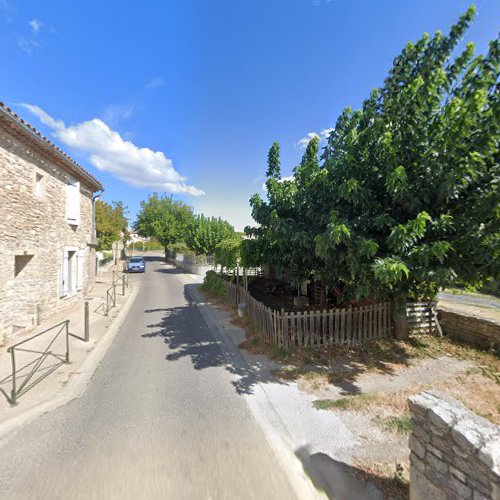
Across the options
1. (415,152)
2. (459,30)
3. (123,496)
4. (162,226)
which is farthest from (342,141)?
(162,226)

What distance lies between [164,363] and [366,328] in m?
5.31

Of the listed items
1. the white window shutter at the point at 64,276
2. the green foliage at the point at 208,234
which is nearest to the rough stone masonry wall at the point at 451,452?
the white window shutter at the point at 64,276

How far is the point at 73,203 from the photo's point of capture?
10430 mm

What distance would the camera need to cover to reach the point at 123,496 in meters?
2.71

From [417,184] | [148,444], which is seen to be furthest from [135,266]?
[417,184]

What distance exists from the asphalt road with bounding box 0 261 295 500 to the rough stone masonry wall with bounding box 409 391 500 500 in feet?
4.65

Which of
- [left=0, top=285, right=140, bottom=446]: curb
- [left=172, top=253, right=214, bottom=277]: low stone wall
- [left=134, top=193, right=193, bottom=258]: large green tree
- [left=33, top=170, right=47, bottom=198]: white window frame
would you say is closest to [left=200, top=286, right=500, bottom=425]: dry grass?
[left=0, top=285, right=140, bottom=446]: curb

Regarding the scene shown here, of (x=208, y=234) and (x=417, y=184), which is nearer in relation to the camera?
(x=417, y=184)

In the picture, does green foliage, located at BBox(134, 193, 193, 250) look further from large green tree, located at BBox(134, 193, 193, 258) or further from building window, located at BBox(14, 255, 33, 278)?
building window, located at BBox(14, 255, 33, 278)

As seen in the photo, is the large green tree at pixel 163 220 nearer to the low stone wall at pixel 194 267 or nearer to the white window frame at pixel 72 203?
the low stone wall at pixel 194 267

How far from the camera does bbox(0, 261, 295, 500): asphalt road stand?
9.27 ft

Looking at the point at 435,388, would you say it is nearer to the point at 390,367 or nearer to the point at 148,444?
the point at 390,367

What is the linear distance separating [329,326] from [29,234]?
9.11 meters

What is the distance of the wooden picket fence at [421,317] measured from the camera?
24.6ft
